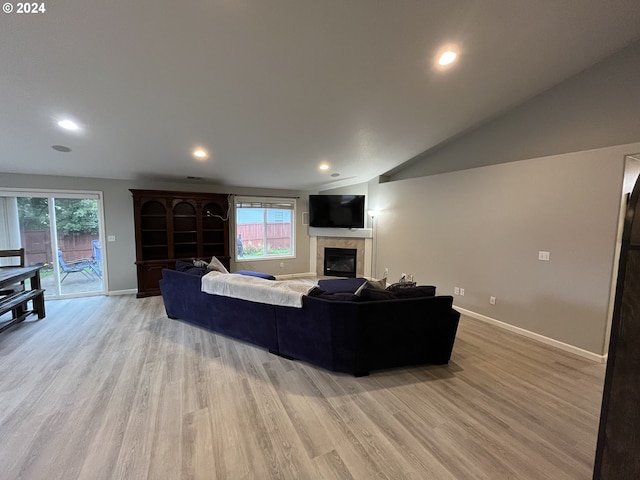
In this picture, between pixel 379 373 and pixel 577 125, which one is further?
pixel 577 125

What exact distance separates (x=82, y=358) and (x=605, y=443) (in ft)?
13.7

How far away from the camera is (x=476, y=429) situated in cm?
189

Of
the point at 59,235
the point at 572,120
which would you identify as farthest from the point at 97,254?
the point at 572,120

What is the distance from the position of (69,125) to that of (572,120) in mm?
6382

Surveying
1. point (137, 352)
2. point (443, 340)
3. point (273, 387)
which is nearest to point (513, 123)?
point (443, 340)

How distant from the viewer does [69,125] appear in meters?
3.26

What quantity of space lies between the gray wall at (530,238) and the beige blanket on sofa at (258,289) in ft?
9.60

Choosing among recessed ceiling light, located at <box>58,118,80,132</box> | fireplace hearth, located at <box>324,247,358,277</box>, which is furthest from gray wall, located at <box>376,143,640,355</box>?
recessed ceiling light, located at <box>58,118,80,132</box>

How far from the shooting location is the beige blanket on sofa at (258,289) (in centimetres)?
268

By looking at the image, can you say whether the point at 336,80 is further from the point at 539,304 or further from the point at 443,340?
the point at 539,304

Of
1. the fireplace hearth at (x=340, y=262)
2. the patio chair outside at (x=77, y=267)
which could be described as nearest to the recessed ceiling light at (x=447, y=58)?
the fireplace hearth at (x=340, y=262)

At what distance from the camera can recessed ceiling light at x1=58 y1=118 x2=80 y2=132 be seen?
3.17m

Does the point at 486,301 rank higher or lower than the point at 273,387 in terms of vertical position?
higher

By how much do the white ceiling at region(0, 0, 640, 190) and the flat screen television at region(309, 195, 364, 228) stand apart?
2.24m
